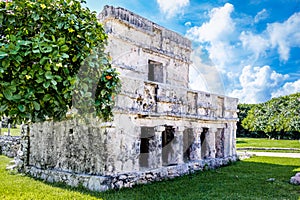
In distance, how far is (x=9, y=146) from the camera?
57.1 ft

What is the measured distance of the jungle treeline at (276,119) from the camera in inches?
1451

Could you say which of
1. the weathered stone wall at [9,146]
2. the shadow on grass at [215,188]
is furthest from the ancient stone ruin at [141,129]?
the weathered stone wall at [9,146]

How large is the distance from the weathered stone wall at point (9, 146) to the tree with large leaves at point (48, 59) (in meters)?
13.6

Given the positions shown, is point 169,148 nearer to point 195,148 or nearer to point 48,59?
point 195,148

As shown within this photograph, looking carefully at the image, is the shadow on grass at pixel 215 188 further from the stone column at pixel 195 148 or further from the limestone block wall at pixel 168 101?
the limestone block wall at pixel 168 101

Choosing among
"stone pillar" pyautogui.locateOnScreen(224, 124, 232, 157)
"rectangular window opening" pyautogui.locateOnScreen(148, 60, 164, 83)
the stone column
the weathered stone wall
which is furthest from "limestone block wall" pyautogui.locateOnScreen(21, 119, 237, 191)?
the weathered stone wall

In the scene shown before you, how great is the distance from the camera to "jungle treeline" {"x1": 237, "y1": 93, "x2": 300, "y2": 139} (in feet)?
121

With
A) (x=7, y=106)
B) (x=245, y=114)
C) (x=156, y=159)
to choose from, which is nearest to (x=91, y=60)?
(x=7, y=106)

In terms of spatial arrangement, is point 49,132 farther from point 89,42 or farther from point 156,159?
point 89,42

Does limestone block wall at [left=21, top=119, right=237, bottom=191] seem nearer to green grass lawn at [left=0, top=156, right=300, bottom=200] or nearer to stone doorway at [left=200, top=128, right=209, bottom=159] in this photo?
stone doorway at [left=200, top=128, right=209, bottom=159]

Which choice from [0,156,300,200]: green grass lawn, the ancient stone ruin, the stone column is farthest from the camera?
the stone column

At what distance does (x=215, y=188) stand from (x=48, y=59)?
6.74 meters

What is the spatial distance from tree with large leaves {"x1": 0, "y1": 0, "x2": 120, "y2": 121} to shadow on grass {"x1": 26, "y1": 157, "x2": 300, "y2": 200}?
139 inches

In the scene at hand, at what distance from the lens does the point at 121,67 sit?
40.7 ft
